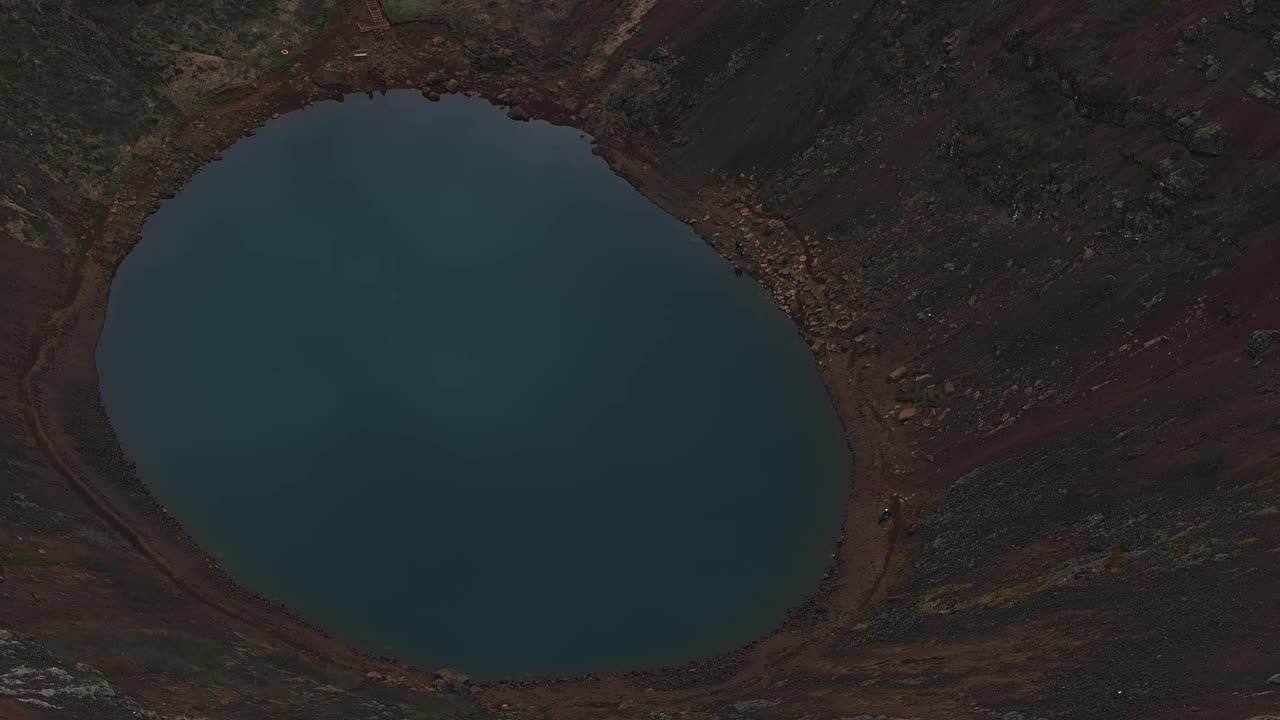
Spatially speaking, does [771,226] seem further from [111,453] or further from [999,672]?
[111,453]

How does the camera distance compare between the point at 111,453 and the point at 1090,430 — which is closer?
the point at 1090,430

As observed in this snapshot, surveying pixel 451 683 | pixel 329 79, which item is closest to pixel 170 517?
pixel 451 683

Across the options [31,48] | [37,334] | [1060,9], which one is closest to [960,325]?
[1060,9]

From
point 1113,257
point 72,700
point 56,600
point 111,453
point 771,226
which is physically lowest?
point 72,700

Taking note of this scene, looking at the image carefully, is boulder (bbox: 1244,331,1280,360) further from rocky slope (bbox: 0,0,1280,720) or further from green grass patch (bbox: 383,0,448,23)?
green grass patch (bbox: 383,0,448,23)

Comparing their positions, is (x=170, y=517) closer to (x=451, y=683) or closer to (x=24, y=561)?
(x=24, y=561)

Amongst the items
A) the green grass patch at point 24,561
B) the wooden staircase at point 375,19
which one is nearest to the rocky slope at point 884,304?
the green grass patch at point 24,561
